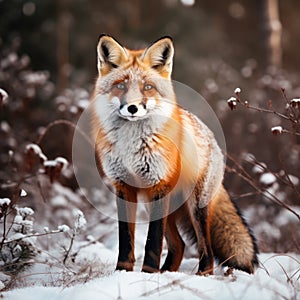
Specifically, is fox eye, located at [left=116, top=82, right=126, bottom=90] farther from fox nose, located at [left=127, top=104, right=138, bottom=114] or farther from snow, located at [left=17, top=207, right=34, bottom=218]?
snow, located at [left=17, top=207, right=34, bottom=218]

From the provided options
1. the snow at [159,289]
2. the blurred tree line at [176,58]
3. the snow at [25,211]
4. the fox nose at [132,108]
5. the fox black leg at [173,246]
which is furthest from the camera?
the blurred tree line at [176,58]

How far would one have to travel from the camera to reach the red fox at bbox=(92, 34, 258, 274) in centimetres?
414

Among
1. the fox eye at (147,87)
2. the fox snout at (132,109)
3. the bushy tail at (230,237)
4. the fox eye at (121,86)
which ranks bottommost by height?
the bushy tail at (230,237)

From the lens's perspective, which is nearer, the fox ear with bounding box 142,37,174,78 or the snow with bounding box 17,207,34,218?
the fox ear with bounding box 142,37,174,78

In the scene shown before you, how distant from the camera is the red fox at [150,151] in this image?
4.14m

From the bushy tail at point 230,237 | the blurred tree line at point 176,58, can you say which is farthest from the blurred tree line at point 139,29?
the bushy tail at point 230,237

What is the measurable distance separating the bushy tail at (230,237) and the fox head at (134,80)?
1.12 metres

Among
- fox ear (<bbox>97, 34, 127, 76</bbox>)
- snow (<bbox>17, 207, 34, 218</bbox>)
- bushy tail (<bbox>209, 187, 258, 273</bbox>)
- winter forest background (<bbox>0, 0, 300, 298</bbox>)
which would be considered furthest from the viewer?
winter forest background (<bbox>0, 0, 300, 298</bbox>)

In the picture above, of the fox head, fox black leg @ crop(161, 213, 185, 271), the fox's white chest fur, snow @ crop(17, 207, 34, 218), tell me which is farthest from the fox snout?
snow @ crop(17, 207, 34, 218)

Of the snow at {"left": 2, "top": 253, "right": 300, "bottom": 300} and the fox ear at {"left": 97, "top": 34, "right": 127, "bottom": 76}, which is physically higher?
the fox ear at {"left": 97, "top": 34, "right": 127, "bottom": 76}

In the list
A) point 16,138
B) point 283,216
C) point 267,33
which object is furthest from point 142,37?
point 283,216

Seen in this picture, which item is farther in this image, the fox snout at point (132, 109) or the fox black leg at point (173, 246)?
the fox black leg at point (173, 246)

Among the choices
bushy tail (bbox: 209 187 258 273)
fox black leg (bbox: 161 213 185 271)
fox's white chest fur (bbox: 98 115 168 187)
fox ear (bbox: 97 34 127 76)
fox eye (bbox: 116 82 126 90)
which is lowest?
fox black leg (bbox: 161 213 185 271)

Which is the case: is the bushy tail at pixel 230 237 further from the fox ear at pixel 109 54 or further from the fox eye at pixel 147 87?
the fox ear at pixel 109 54
